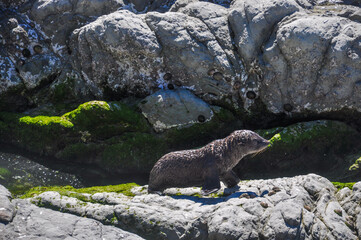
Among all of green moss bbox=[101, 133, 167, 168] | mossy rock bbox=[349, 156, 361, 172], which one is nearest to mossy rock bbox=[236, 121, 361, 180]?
mossy rock bbox=[349, 156, 361, 172]

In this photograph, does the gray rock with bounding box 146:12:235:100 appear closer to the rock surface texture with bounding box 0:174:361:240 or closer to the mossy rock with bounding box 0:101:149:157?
the mossy rock with bounding box 0:101:149:157

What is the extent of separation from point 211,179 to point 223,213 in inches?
67.9

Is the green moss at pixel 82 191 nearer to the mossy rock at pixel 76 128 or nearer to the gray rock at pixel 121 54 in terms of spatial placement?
the mossy rock at pixel 76 128

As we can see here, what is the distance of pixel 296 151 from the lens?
43.7ft

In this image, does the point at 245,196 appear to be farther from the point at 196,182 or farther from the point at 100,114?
the point at 100,114

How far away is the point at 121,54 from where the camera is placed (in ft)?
48.9

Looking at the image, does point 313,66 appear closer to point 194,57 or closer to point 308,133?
point 308,133

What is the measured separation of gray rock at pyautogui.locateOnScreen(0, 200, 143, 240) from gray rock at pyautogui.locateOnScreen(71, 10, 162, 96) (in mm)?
7762

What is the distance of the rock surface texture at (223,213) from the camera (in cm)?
733

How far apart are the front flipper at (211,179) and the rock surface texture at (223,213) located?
31cm

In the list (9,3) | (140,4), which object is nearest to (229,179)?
(140,4)

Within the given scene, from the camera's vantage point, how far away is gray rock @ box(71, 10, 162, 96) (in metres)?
14.8

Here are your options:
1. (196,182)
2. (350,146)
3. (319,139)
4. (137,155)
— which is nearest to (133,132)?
(137,155)

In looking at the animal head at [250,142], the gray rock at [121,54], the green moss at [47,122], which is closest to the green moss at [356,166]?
the animal head at [250,142]
